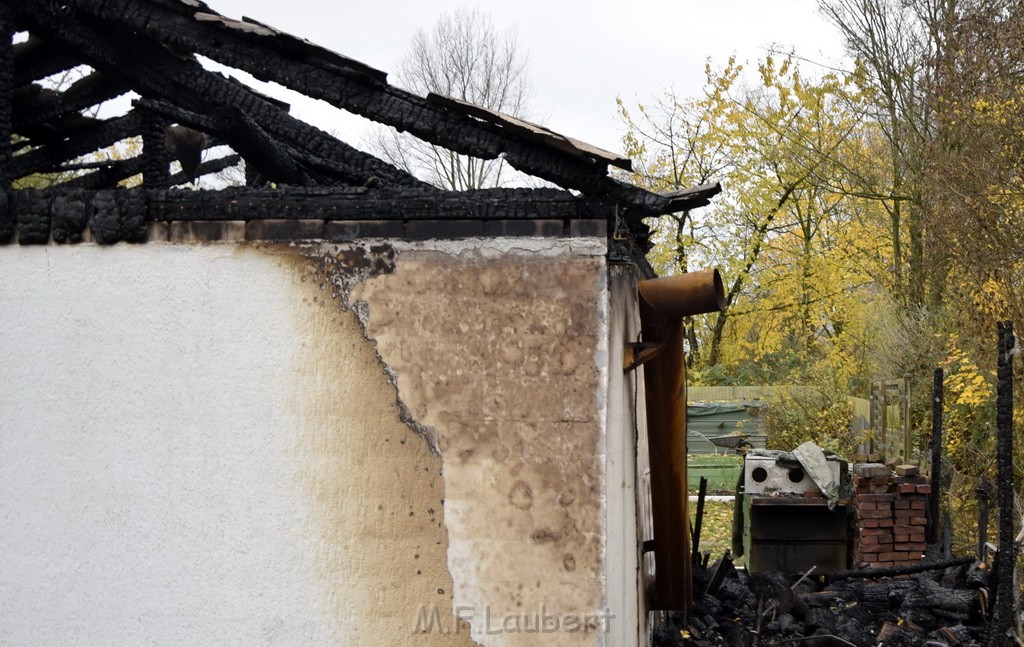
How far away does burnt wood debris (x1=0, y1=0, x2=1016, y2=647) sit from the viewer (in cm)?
498

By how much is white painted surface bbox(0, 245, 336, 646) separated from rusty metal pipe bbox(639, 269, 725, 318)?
2037 millimetres

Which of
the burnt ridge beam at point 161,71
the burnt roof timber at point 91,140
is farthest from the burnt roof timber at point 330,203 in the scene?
the burnt roof timber at point 91,140

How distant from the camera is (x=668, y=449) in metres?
6.22

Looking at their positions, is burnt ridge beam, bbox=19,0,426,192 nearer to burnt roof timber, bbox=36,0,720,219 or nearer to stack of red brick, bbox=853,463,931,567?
burnt roof timber, bbox=36,0,720,219

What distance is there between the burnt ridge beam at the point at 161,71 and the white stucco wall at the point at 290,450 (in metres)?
1.01

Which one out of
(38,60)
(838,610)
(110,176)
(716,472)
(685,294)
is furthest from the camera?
(716,472)

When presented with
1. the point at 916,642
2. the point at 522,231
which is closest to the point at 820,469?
the point at 916,642

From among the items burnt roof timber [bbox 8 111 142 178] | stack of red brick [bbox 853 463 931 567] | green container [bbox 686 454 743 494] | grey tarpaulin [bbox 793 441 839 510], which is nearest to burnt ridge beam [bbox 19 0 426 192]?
burnt roof timber [bbox 8 111 142 178]

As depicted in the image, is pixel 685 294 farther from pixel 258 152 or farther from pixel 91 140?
pixel 91 140

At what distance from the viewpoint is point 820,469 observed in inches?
431

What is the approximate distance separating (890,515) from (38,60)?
9045 mm

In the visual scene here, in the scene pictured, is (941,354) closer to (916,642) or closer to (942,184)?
(942,184)

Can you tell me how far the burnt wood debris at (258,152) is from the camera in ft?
16.3

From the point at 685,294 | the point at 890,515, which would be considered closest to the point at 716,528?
the point at 890,515
